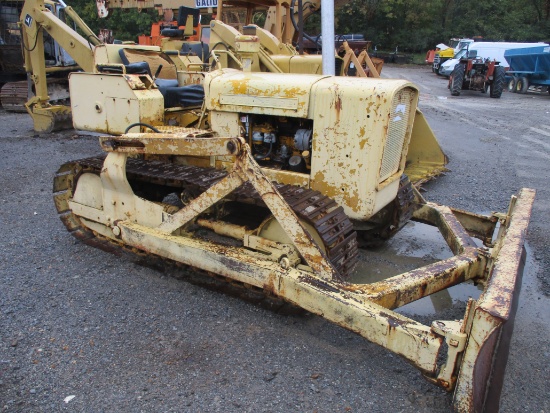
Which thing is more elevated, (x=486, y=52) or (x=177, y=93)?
(x=486, y=52)

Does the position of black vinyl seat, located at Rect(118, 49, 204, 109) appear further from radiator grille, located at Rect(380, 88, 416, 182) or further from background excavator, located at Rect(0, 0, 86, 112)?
background excavator, located at Rect(0, 0, 86, 112)

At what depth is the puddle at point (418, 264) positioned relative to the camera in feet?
12.3

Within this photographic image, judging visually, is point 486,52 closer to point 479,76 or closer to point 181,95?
point 479,76

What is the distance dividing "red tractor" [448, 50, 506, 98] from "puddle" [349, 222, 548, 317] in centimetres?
1343

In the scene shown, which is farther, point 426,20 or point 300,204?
point 426,20

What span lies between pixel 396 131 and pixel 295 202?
3.09 ft

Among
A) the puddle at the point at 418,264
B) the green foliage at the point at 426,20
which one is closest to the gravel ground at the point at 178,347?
the puddle at the point at 418,264

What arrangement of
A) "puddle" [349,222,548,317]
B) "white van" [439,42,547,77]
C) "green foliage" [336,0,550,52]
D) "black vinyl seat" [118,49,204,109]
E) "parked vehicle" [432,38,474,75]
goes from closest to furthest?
1. "puddle" [349,222,548,317]
2. "black vinyl seat" [118,49,204,109]
3. "white van" [439,42,547,77]
4. "parked vehicle" [432,38,474,75]
5. "green foliage" [336,0,550,52]

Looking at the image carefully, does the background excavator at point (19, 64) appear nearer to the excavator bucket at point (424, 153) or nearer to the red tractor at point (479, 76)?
the excavator bucket at point (424, 153)

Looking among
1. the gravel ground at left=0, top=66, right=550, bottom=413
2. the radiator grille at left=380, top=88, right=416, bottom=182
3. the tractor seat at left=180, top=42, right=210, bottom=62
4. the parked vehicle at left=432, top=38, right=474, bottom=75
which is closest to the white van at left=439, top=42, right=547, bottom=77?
the parked vehicle at left=432, top=38, right=474, bottom=75

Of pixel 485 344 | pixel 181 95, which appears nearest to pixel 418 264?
pixel 485 344

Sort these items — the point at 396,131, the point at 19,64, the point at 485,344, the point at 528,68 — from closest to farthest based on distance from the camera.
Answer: the point at 485,344, the point at 396,131, the point at 19,64, the point at 528,68

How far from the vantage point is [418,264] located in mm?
4379

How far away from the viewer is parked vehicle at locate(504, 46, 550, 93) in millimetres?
17531
